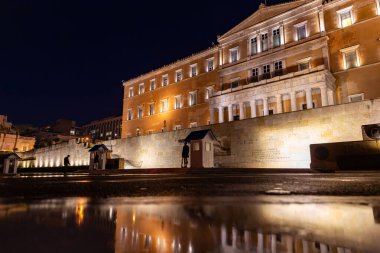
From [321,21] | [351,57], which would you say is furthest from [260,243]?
[321,21]

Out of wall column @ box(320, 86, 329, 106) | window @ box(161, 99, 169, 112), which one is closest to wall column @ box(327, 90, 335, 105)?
wall column @ box(320, 86, 329, 106)

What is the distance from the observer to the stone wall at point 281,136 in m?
18.5

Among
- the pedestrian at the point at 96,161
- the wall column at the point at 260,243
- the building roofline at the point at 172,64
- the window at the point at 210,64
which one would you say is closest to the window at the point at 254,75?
the window at the point at 210,64

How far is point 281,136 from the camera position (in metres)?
21.6

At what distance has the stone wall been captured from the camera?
1847 cm

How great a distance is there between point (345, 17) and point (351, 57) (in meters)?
4.62

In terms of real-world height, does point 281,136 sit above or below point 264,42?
below

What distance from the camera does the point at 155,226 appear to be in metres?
1.62

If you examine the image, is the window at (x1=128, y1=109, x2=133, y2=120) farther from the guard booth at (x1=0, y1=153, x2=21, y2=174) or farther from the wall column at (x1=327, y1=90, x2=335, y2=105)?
the wall column at (x1=327, y1=90, x2=335, y2=105)

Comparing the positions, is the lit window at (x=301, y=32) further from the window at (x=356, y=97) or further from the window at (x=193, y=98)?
the window at (x=193, y=98)

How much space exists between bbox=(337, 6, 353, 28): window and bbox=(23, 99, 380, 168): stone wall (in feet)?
43.8

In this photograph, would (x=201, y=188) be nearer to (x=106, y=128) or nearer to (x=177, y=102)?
(x=177, y=102)

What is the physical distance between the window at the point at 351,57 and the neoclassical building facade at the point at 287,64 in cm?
9

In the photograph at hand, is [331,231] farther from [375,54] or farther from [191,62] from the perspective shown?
[191,62]
